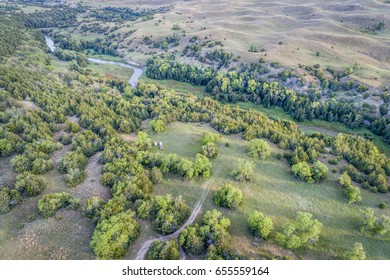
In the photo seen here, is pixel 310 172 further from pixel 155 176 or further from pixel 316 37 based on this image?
pixel 316 37

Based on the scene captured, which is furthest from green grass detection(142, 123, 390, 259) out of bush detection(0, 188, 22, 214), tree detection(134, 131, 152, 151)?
bush detection(0, 188, 22, 214)

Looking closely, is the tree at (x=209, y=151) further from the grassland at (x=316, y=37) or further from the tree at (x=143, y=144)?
the grassland at (x=316, y=37)

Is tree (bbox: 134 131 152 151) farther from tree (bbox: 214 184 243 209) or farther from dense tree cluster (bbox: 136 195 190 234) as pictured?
tree (bbox: 214 184 243 209)

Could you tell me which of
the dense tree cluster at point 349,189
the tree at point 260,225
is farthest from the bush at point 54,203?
the dense tree cluster at point 349,189
